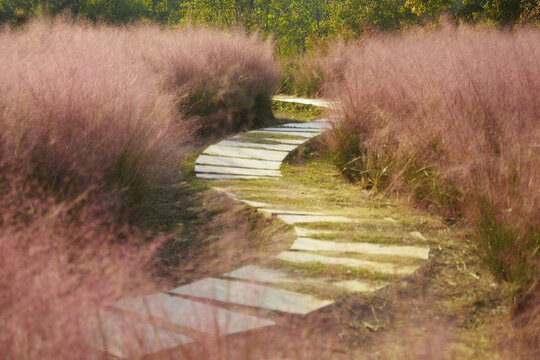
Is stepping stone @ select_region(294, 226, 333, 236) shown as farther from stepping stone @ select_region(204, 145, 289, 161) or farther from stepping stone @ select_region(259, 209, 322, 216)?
stepping stone @ select_region(204, 145, 289, 161)

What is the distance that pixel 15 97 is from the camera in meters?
2.59

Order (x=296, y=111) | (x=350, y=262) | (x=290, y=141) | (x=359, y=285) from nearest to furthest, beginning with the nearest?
(x=359, y=285) < (x=350, y=262) < (x=290, y=141) < (x=296, y=111)

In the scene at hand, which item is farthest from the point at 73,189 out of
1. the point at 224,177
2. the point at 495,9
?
the point at 495,9

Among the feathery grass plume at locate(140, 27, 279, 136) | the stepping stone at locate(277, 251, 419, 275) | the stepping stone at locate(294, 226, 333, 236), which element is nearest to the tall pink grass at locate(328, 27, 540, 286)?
the stepping stone at locate(277, 251, 419, 275)

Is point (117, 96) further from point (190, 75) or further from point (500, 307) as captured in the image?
point (190, 75)

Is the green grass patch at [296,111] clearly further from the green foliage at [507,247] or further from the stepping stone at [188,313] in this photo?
the stepping stone at [188,313]

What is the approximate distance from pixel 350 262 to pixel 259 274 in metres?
0.43

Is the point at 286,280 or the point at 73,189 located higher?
the point at 73,189

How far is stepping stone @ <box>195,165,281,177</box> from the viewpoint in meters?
4.12

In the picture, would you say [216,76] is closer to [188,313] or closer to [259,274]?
[259,274]

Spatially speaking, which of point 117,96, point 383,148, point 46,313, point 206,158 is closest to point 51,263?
point 46,313

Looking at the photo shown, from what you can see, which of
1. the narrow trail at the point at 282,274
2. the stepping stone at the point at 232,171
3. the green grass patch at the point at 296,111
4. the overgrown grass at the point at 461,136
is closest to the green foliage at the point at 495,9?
the green grass patch at the point at 296,111

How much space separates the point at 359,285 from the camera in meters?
2.25

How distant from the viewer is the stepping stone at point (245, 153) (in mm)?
4656
